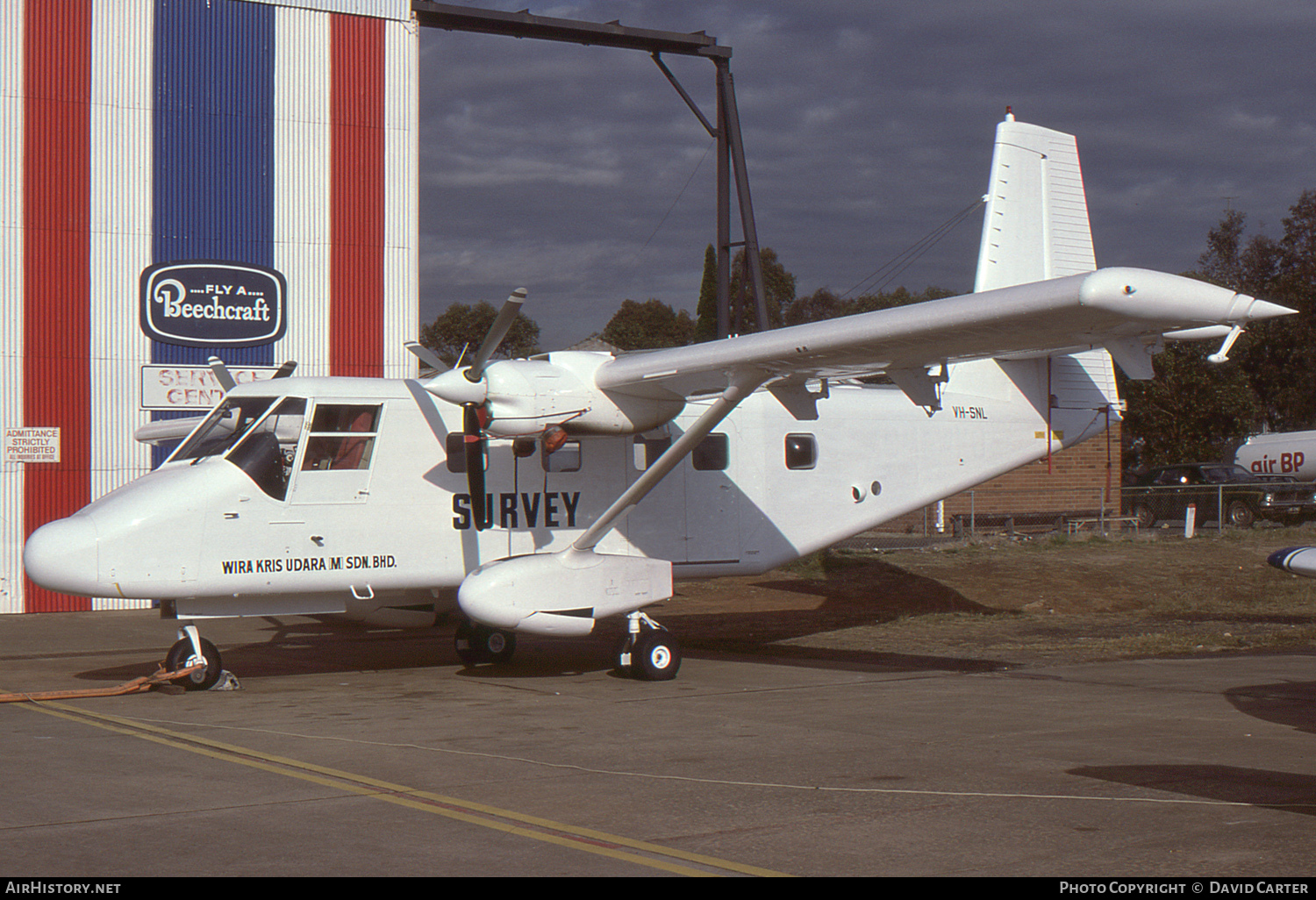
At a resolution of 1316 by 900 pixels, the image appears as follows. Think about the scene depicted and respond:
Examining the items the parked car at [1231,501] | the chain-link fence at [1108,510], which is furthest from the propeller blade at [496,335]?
the parked car at [1231,501]

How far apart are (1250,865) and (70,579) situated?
940cm

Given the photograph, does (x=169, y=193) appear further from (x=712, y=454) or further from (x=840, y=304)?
(x=840, y=304)

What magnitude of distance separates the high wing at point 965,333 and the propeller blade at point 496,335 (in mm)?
1078

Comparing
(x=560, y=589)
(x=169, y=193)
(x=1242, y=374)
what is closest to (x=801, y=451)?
(x=560, y=589)

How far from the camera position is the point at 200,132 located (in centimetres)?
2177

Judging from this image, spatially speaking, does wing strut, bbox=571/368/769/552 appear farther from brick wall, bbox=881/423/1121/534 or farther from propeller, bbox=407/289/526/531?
brick wall, bbox=881/423/1121/534

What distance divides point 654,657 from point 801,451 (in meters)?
3.47

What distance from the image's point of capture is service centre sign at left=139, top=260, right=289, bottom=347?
21.5 m

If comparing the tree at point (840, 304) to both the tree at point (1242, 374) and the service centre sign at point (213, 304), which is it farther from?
the service centre sign at point (213, 304)

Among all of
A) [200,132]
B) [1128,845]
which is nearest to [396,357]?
[200,132]

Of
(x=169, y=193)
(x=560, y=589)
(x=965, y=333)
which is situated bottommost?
(x=560, y=589)

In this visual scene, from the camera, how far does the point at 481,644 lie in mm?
14062

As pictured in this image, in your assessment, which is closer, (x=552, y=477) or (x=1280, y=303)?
(x=552, y=477)

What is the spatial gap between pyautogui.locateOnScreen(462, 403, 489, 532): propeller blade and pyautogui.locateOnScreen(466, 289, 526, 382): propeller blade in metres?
0.32
